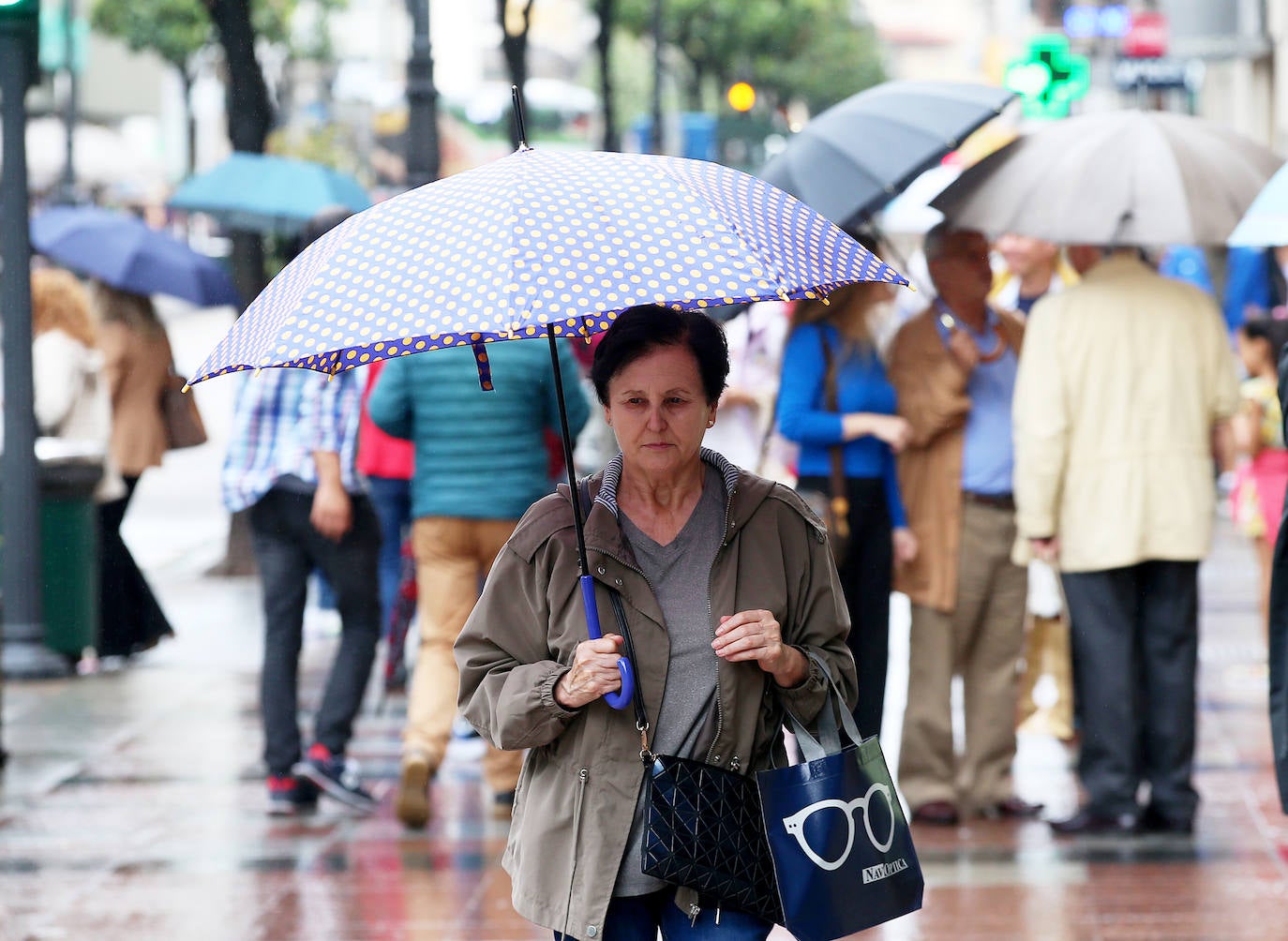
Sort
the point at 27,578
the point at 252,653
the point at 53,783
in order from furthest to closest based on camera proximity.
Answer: the point at 252,653, the point at 27,578, the point at 53,783

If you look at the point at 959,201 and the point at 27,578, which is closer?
the point at 959,201

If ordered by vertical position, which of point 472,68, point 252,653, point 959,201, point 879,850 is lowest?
point 252,653

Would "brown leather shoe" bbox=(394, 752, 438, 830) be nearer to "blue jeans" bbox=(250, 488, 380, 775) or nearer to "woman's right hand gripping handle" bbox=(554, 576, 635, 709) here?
"blue jeans" bbox=(250, 488, 380, 775)

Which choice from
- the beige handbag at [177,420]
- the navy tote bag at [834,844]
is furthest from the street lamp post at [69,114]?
the navy tote bag at [834,844]

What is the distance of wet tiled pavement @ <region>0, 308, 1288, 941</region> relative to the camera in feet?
19.6

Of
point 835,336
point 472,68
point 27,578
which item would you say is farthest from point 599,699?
point 472,68

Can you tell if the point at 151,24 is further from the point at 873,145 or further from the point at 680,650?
the point at 680,650

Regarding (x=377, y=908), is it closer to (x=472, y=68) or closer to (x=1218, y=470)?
(x=1218, y=470)

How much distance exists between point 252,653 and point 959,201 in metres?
5.50

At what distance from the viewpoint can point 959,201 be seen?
22.5ft

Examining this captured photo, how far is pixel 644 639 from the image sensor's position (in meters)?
3.48

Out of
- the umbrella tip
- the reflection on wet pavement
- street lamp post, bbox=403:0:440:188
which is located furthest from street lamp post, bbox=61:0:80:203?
the umbrella tip

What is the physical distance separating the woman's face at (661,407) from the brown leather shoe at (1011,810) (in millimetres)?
3957

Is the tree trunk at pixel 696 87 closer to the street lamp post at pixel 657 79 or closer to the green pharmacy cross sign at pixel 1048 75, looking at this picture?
the street lamp post at pixel 657 79
